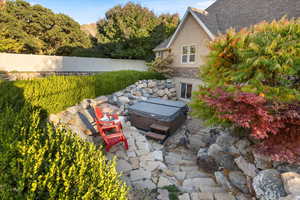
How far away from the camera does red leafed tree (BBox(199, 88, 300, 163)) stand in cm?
256

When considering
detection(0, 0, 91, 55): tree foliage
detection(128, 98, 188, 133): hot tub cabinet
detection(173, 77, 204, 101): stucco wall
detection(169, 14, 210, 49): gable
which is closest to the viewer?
detection(128, 98, 188, 133): hot tub cabinet

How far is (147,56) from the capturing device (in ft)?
67.7

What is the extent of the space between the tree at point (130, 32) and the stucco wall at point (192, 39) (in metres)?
9.55

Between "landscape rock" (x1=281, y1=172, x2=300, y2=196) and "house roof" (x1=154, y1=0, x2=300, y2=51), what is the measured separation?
7.87 meters

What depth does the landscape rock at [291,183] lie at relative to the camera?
2.15m

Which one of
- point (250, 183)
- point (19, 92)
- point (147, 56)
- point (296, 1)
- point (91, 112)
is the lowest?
point (250, 183)

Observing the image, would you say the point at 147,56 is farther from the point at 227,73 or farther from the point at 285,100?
the point at 285,100

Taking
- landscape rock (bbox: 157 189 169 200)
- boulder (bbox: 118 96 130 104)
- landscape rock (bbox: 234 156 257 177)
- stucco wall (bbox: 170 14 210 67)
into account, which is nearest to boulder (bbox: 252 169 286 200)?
landscape rock (bbox: 234 156 257 177)

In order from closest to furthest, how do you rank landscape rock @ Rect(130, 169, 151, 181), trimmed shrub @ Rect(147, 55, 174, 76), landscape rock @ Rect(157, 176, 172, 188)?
landscape rock @ Rect(157, 176, 172, 188) → landscape rock @ Rect(130, 169, 151, 181) → trimmed shrub @ Rect(147, 55, 174, 76)

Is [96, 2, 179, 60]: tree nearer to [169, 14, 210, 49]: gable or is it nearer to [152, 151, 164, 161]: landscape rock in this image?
[169, 14, 210, 49]: gable

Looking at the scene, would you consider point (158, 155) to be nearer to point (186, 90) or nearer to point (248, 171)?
point (248, 171)

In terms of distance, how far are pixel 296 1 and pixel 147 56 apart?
50.1 ft

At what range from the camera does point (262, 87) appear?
3.24 meters

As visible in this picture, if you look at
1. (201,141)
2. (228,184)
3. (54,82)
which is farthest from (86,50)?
(228,184)
